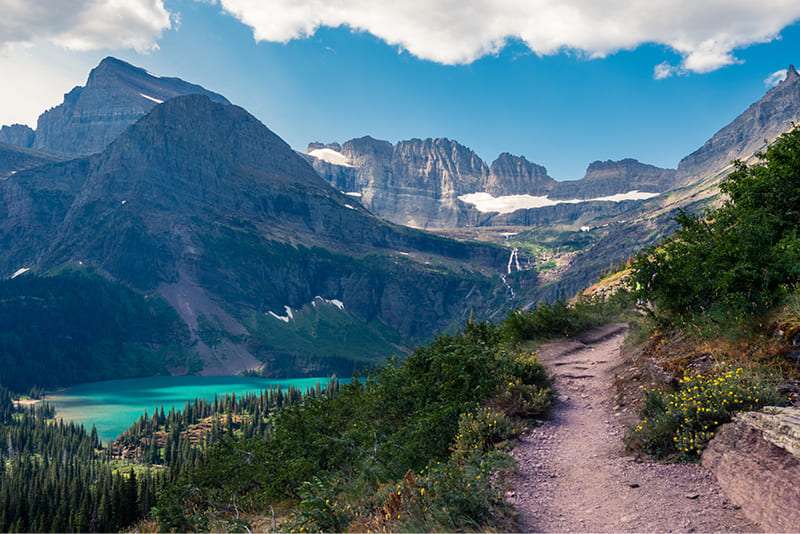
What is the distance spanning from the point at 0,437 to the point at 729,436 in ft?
804

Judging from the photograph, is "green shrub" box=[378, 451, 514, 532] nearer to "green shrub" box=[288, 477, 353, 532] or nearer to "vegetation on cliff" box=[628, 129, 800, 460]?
"green shrub" box=[288, 477, 353, 532]

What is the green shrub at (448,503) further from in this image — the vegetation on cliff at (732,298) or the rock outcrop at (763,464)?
the vegetation on cliff at (732,298)

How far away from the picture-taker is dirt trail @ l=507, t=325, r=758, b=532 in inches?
452

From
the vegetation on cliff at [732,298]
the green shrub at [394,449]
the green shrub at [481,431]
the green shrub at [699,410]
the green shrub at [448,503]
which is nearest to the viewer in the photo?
the green shrub at [448,503]

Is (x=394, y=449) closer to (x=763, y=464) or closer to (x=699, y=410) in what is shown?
(x=699, y=410)

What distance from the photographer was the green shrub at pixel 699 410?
13594mm

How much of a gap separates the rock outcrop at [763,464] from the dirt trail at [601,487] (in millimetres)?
389

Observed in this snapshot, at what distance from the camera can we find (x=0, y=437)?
192 metres

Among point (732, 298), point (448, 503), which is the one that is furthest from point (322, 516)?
point (732, 298)

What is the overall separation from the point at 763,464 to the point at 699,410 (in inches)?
108

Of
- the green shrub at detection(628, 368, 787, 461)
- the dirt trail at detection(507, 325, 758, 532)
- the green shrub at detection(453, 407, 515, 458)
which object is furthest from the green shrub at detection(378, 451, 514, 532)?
the green shrub at detection(628, 368, 787, 461)

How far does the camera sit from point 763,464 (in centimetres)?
1141

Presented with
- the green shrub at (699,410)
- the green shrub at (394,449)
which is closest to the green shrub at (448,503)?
the green shrub at (394,449)

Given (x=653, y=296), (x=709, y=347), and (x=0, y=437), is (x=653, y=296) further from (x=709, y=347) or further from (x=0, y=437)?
(x=0, y=437)
